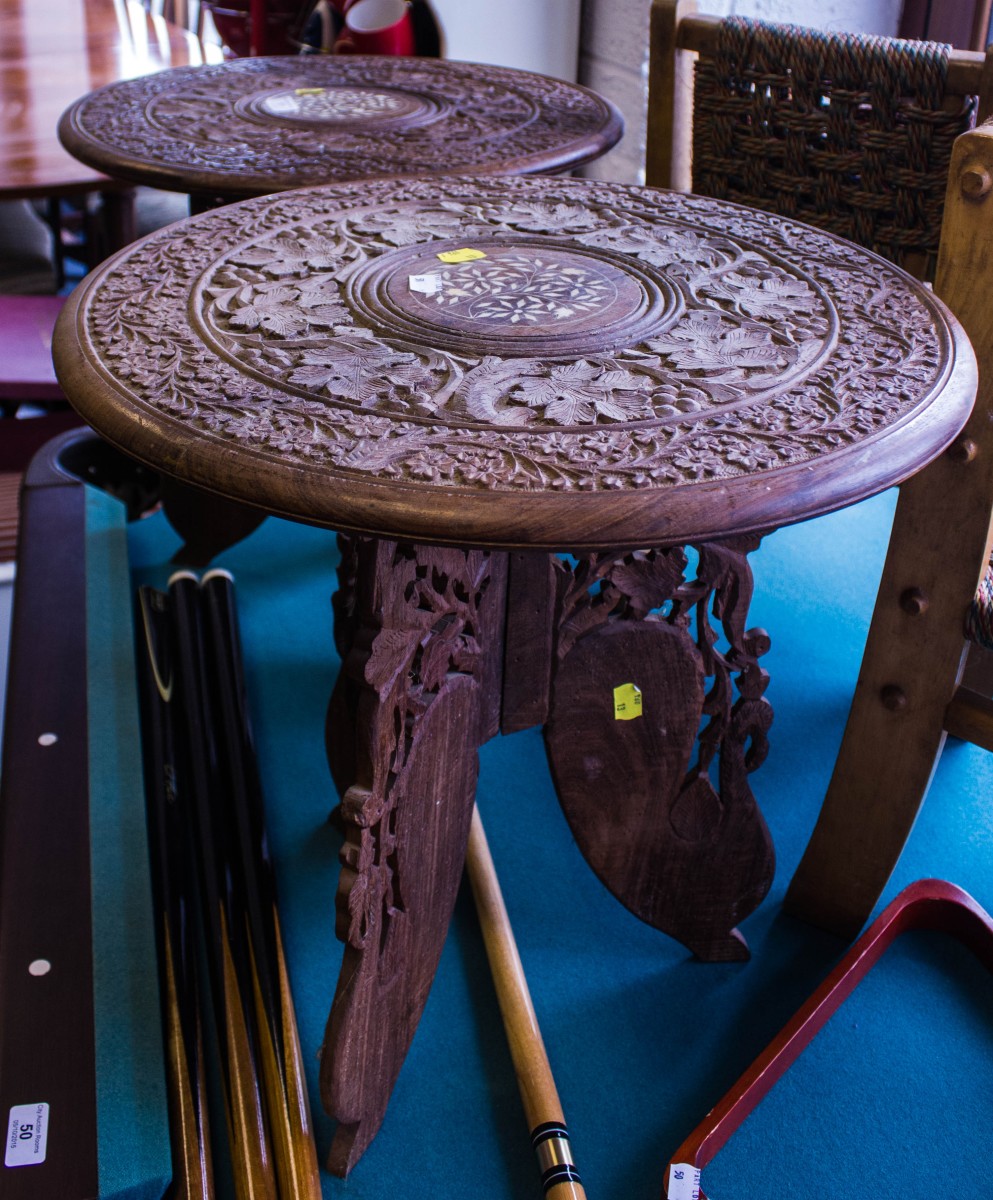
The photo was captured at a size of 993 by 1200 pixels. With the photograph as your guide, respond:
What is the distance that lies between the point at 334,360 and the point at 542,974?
88 centimetres

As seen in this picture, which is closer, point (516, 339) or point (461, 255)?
point (516, 339)

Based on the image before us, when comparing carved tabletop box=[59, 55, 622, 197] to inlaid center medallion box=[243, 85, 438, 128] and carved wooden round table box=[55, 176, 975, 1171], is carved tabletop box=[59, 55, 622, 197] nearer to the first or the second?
inlaid center medallion box=[243, 85, 438, 128]

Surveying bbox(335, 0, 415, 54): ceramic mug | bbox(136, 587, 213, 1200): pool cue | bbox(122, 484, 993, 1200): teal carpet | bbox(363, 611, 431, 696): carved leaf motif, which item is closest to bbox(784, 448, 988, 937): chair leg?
bbox(122, 484, 993, 1200): teal carpet

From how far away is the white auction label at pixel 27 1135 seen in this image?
1.03 m

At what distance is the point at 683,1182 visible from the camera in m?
1.16

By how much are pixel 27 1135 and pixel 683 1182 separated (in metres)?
0.61

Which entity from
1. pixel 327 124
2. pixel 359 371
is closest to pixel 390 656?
pixel 359 371

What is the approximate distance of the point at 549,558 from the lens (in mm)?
1204

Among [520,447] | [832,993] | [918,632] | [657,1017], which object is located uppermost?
[520,447]

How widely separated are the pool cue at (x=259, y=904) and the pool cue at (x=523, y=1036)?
239 millimetres

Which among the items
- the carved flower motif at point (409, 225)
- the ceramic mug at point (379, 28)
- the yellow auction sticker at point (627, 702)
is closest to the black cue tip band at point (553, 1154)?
the yellow auction sticker at point (627, 702)

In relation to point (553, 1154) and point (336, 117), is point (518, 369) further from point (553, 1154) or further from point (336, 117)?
point (336, 117)

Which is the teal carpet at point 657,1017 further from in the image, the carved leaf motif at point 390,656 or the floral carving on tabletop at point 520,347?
the floral carving on tabletop at point 520,347

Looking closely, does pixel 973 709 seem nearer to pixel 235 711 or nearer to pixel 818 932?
pixel 818 932
